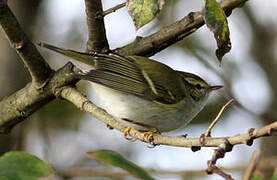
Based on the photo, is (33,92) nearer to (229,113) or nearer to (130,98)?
(130,98)

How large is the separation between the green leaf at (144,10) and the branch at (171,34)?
24.6 inches

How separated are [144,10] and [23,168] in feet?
2.04

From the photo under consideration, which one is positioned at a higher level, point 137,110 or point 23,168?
point 137,110

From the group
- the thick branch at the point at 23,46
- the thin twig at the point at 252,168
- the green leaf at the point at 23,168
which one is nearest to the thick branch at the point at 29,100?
the thick branch at the point at 23,46

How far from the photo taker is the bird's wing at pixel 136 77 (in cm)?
257

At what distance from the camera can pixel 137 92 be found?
9.09 ft

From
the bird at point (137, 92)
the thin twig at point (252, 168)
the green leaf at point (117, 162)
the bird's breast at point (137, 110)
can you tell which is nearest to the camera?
the thin twig at point (252, 168)

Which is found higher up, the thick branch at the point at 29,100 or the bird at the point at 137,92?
the bird at the point at 137,92

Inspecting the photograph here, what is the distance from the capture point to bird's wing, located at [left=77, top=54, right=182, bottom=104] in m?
2.57

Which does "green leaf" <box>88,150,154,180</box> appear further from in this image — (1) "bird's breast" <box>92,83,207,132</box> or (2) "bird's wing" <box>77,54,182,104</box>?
(1) "bird's breast" <box>92,83,207,132</box>

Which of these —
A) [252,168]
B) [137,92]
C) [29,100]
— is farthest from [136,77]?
[252,168]

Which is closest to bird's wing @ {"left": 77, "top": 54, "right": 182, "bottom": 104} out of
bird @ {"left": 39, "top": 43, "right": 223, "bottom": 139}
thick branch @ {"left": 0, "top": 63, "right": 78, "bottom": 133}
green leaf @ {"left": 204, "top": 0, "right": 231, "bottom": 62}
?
bird @ {"left": 39, "top": 43, "right": 223, "bottom": 139}

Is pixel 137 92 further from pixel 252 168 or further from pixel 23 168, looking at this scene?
pixel 252 168

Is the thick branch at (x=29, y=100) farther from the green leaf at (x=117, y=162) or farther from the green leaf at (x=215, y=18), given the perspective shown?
the green leaf at (x=215, y=18)
